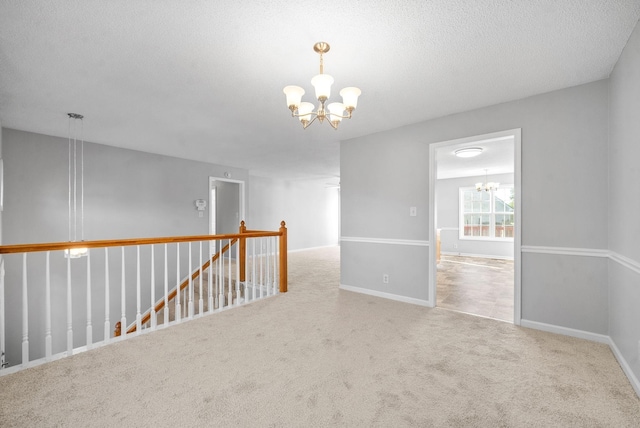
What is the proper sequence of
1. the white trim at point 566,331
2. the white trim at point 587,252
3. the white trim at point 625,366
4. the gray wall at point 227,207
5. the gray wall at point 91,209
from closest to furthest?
1. the white trim at point 625,366
2. the white trim at point 587,252
3. the white trim at point 566,331
4. the gray wall at point 91,209
5. the gray wall at point 227,207

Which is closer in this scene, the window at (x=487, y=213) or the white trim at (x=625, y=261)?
the white trim at (x=625, y=261)

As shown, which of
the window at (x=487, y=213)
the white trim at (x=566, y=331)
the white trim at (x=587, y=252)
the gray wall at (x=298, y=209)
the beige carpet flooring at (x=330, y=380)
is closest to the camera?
the beige carpet flooring at (x=330, y=380)

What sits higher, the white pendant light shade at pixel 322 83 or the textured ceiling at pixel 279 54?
the textured ceiling at pixel 279 54

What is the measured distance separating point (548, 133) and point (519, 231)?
3.31ft

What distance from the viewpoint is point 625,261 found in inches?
85.8

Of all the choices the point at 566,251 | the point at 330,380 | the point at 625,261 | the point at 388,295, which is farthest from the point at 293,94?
the point at 388,295

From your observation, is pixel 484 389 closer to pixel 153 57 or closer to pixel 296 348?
pixel 296 348

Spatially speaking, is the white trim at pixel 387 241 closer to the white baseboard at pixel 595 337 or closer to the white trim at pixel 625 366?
the white baseboard at pixel 595 337

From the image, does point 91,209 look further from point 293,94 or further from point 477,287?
point 477,287

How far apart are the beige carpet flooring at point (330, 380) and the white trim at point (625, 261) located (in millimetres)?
774

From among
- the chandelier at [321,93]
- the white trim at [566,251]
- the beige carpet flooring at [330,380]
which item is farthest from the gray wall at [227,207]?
the white trim at [566,251]

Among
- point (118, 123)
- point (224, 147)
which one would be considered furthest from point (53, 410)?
point (224, 147)

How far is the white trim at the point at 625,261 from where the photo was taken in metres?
1.96

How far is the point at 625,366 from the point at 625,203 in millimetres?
1186
